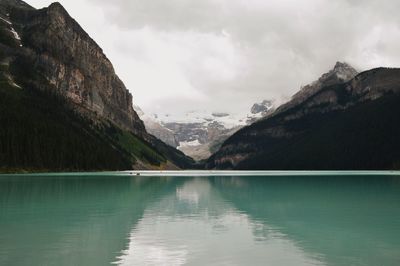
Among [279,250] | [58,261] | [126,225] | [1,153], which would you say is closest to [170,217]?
[126,225]

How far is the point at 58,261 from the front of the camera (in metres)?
27.4

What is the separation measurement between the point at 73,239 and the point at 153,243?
621 cm

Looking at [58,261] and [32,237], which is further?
[32,237]

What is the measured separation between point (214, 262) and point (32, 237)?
15941 mm

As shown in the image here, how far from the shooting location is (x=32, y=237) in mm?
36031

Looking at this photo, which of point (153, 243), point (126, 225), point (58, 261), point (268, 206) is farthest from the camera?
point (268, 206)

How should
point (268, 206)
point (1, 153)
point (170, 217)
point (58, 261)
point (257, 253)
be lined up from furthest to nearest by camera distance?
point (1, 153), point (268, 206), point (170, 217), point (257, 253), point (58, 261)

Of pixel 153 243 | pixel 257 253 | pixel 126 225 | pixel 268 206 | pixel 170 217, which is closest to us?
pixel 257 253

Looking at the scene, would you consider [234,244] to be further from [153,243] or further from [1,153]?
[1,153]

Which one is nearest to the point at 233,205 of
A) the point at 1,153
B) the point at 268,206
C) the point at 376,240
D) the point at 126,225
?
the point at 268,206

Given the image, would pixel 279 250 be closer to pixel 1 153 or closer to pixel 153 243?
pixel 153 243

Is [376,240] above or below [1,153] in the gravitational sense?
below

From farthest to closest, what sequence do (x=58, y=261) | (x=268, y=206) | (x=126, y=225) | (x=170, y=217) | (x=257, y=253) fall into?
(x=268, y=206) → (x=170, y=217) → (x=126, y=225) → (x=257, y=253) → (x=58, y=261)

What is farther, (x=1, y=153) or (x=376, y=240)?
(x=1, y=153)
